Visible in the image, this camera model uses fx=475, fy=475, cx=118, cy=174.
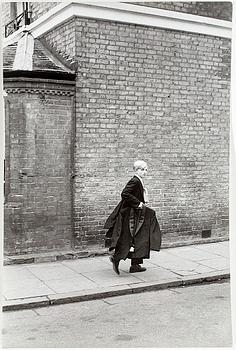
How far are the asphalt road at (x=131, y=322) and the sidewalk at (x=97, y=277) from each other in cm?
14

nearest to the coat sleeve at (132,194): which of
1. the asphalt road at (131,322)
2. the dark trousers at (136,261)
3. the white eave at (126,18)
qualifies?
the dark trousers at (136,261)

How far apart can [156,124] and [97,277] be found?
268 centimetres

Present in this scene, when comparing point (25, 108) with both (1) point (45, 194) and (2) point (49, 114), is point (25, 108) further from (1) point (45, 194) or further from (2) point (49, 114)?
(1) point (45, 194)

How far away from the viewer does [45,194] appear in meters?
6.90

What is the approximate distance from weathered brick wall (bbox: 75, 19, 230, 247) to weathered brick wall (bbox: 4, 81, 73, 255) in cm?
20

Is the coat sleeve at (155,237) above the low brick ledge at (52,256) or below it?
above

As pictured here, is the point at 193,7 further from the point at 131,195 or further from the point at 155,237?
the point at 155,237

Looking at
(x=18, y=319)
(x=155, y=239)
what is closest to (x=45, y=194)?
(x=155, y=239)

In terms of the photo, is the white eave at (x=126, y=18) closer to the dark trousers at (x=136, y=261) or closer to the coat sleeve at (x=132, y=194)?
the coat sleeve at (x=132, y=194)

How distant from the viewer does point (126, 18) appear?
700 centimetres

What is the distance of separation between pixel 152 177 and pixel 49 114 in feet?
6.32

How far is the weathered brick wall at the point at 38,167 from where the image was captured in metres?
6.73

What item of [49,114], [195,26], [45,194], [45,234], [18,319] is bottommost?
[18,319]

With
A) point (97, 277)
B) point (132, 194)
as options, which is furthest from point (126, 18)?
point (97, 277)
